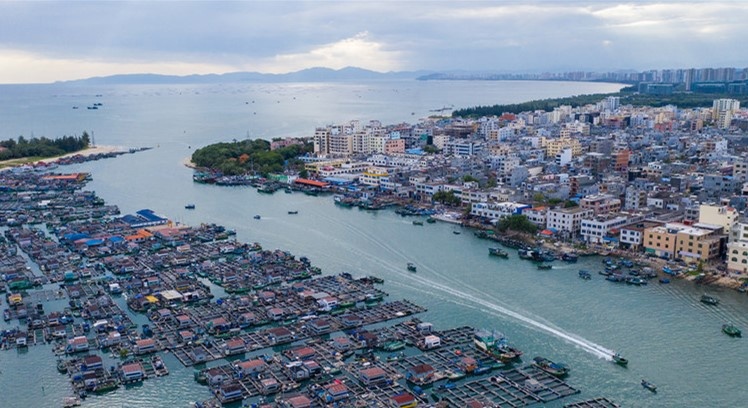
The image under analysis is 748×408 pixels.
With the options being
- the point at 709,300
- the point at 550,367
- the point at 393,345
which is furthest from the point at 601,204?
the point at 393,345

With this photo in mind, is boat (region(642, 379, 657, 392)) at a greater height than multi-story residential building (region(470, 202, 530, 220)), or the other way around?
multi-story residential building (region(470, 202, 530, 220))

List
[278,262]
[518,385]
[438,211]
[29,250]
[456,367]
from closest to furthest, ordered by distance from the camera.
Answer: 1. [518,385]
2. [456,367]
3. [278,262]
4. [29,250]
5. [438,211]

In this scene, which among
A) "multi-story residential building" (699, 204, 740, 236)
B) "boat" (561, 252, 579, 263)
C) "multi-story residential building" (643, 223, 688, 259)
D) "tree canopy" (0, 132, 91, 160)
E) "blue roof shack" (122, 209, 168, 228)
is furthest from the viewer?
"tree canopy" (0, 132, 91, 160)

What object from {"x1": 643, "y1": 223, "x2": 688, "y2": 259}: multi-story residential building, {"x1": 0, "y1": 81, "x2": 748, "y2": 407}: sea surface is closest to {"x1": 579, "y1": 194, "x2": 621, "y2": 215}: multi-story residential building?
{"x1": 643, "y1": 223, "x2": 688, "y2": 259}: multi-story residential building


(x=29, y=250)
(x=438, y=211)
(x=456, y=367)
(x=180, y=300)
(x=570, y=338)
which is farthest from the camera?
(x=438, y=211)

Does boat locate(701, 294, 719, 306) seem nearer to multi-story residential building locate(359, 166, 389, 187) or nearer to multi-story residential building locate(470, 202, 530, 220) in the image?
multi-story residential building locate(470, 202, 530, 220)

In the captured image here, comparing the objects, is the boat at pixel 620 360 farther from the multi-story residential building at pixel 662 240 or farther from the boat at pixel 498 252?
the multi-story residential building at pixel 662 240

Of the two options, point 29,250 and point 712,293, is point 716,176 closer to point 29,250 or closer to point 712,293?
point 712,293

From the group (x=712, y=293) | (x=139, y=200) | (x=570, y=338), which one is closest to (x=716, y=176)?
(x=712, y=293)
